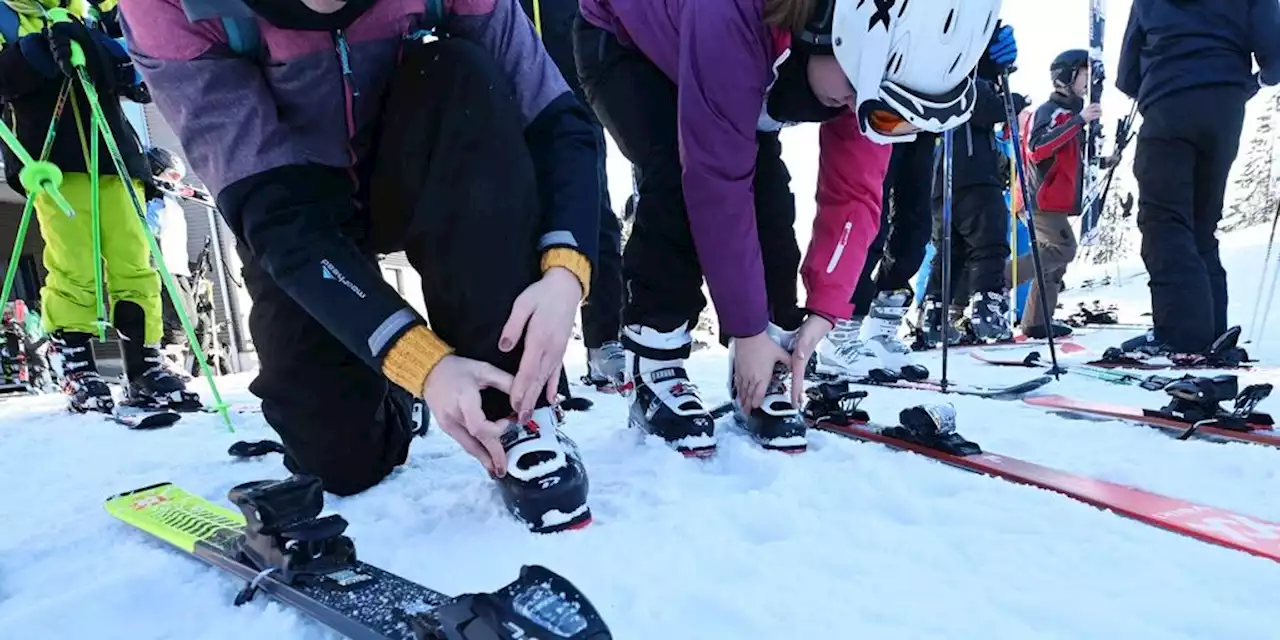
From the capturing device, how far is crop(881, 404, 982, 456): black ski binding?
1.76 metres

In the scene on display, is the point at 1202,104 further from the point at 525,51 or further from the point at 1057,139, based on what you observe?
the point at 525,51

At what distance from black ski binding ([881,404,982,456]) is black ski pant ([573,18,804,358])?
0.46 m

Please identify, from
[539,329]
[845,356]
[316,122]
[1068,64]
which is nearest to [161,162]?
[316,122]

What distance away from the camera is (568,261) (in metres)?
1.32

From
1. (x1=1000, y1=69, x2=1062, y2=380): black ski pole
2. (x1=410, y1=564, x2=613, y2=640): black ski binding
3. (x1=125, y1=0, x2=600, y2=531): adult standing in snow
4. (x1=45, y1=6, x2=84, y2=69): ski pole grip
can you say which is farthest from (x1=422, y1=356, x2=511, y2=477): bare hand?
(x1=45, y1=6, x2=84, y2=69): ski pole grip

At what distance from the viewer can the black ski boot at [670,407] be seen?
1851 mm

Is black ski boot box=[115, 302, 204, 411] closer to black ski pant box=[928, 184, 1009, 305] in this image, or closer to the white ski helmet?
the white ski helmet

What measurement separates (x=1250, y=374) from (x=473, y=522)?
340 centimetres

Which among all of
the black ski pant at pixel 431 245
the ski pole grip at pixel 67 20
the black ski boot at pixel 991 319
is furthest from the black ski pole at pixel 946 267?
the ski pole grip at pixel 67 20

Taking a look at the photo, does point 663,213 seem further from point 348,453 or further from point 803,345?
point 348,453

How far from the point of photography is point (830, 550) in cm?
120

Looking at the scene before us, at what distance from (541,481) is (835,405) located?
1.17 m

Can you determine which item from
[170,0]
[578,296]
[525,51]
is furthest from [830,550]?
[170,0]

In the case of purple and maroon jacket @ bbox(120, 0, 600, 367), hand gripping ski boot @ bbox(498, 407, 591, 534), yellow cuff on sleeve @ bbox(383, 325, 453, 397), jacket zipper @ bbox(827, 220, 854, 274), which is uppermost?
purple and maroon jacket @ bbox(120, 0, 600, 367)
